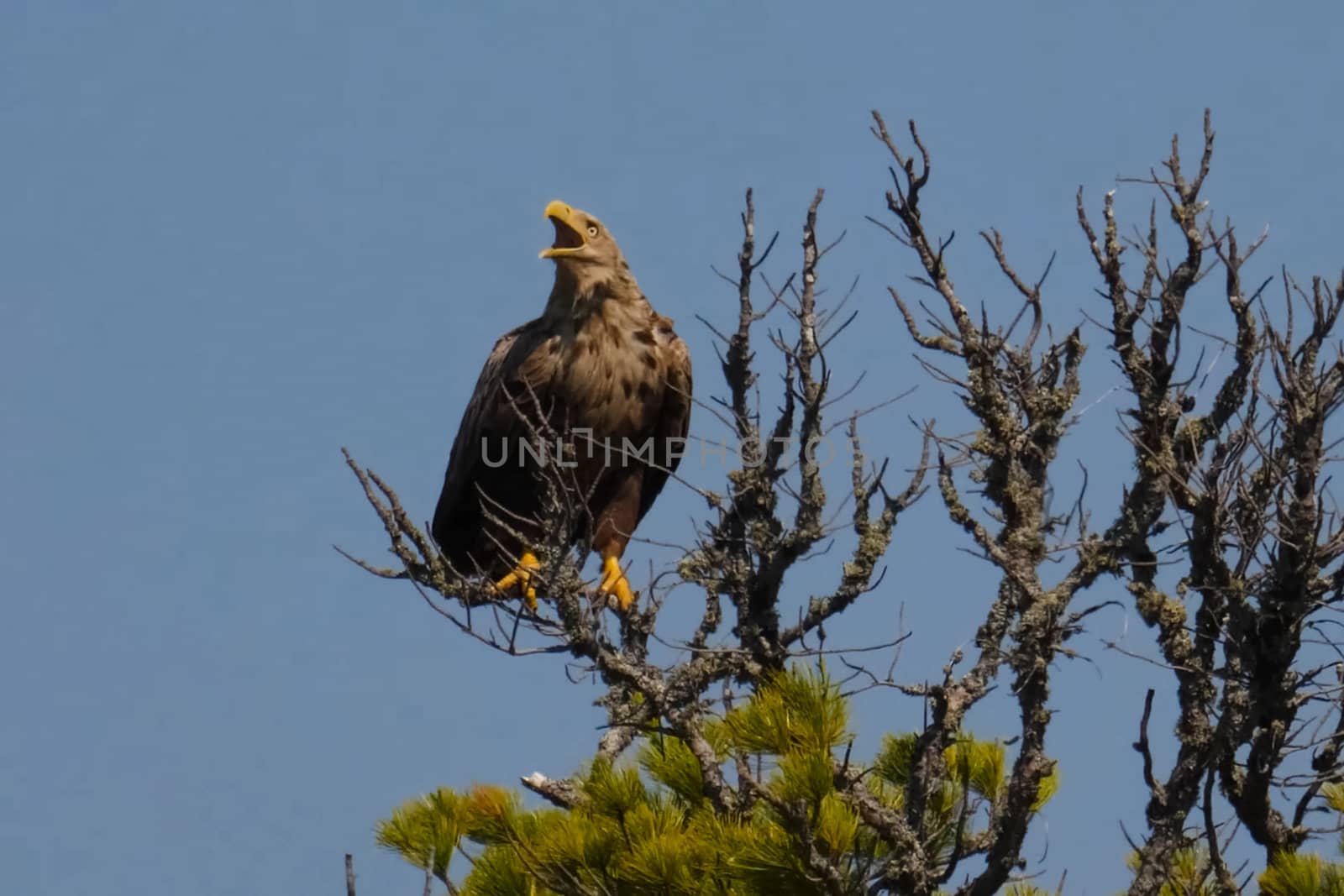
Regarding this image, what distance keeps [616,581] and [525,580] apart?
146cm

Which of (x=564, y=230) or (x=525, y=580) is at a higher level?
(x=564, y=230)

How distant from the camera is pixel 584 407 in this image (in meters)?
8.45

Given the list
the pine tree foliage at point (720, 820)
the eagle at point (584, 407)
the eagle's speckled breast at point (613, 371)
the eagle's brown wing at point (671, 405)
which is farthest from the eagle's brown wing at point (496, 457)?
the pine tree foliage at point (720, 820)

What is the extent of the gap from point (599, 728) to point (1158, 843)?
6.02 feet

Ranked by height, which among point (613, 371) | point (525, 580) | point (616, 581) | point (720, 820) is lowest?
point (720, 820)

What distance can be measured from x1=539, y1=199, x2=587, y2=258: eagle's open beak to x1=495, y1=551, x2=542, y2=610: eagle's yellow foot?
1406 millimetres

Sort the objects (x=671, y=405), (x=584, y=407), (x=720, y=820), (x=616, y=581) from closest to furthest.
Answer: (x=720, y=820)
(x=616, y=581)
(x=584, y=407)
(x=671, y=405)

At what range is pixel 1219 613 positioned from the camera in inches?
240

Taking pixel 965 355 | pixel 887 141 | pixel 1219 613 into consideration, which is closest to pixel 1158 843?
pixel 1219 613

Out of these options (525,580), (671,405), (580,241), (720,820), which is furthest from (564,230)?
(720,820)

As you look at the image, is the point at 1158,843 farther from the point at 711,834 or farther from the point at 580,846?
the point at 580,846

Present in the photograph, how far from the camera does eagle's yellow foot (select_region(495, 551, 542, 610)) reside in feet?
21.4

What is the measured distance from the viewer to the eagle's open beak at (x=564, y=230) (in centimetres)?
860

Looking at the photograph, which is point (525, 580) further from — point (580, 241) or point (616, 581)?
point (580, 241)
